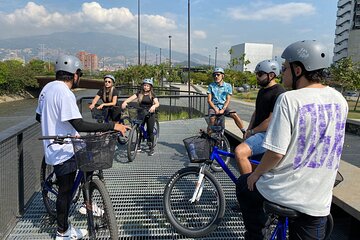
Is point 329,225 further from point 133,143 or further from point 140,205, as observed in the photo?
point 133,143

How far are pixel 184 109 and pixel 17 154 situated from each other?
10.7 meters

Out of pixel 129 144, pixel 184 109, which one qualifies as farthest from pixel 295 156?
pixel 184 109

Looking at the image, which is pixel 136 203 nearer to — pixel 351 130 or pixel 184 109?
pixel 351 130

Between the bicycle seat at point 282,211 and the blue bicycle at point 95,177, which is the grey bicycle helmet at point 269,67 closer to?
the blue bicycle at point 95,177

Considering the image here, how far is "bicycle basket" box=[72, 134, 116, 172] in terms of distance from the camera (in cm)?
267

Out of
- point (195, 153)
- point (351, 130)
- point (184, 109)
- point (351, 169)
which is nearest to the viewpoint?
point (195, 153)

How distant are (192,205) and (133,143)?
2.60 m

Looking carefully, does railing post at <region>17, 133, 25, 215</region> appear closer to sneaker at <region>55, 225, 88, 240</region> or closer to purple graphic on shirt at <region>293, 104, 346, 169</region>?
sneaker at <region>55, 225, 88, 240</region>

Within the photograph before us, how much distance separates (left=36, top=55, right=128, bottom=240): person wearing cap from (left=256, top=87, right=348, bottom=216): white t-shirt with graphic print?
5.15ft

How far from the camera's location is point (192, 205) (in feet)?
12.9

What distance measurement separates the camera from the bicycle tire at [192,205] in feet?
10.8

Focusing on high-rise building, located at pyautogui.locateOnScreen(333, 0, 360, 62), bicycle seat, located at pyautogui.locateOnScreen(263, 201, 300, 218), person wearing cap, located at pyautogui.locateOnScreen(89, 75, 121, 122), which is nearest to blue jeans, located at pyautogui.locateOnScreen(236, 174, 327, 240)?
bicycle seat, located at pyautogui.locateOnScreen(263, 201, 300, 218)

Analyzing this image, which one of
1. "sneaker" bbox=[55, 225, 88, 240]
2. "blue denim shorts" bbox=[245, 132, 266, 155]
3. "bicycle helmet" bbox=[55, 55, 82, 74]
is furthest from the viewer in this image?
"blue denim shorts" bbox=[245, 132, 266, 155]

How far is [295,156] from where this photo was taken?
1897mm
